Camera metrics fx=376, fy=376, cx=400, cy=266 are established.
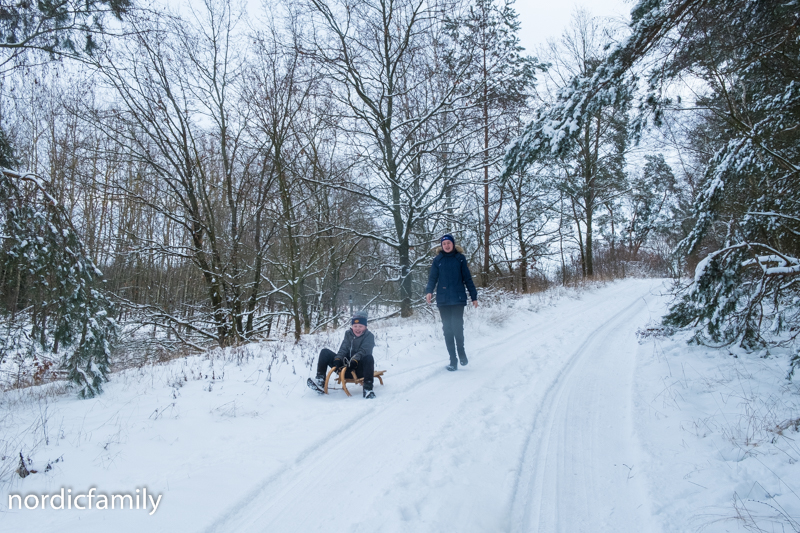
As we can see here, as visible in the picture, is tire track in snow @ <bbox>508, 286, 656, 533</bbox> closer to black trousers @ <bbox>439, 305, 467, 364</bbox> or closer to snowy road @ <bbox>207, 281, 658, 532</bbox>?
snowy road @ <bbox>207, 281, 658, 532</bbox>

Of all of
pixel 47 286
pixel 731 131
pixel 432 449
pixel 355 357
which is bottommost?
pixel 432 449

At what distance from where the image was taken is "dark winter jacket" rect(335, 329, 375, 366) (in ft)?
16.3

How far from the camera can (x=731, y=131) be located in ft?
18.9

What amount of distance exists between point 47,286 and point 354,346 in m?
3.84

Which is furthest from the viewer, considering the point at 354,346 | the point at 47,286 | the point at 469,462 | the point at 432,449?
the point at 354,346

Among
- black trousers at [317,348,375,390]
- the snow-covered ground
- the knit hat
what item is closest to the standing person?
the snow-covered ground

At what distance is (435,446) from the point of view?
331cm

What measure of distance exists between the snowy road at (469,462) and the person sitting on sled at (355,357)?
24cm

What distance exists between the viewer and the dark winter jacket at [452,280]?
19.7ft

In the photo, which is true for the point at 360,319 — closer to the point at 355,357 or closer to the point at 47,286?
the point at 355,357

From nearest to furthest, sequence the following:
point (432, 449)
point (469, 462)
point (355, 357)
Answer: point (469, 462) < point (432, 449) < point (355, 357)

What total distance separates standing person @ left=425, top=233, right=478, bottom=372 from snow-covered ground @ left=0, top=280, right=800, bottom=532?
0.54 meters

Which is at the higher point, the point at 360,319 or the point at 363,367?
the point at 360,319

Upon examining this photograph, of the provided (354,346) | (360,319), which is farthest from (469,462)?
(360,319)
